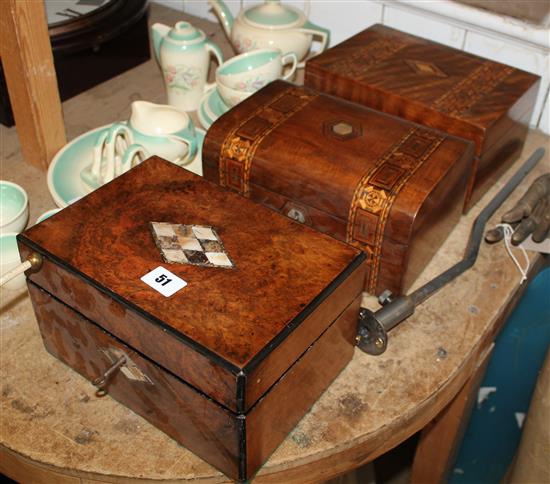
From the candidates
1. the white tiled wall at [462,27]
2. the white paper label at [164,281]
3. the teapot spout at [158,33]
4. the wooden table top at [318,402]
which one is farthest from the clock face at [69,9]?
the white paper label at [164,281]

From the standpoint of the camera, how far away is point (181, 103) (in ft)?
4.39

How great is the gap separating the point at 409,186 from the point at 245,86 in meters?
0.42

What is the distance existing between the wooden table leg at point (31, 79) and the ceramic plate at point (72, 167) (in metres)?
0.04

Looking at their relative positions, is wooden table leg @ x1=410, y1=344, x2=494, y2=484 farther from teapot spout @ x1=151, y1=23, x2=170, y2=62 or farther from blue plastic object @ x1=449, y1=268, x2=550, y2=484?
teapot spout @ x1=151, y1=23, x2=170, y2=62

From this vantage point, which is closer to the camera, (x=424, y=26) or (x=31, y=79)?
(x=31, y=79)

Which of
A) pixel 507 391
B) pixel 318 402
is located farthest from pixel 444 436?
pixel 318 402

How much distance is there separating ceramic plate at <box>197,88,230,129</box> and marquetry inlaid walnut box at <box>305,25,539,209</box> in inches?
7.6

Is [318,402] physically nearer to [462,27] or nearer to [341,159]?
[341,159]

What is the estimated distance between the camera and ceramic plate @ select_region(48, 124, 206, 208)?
1083 millimetres

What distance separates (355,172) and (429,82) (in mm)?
284

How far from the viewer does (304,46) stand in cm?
138

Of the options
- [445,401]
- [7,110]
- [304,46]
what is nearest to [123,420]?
[445,401]

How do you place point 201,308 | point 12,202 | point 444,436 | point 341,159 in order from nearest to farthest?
point 201,308 < point 341,159 < point 12,202 < point 444,436

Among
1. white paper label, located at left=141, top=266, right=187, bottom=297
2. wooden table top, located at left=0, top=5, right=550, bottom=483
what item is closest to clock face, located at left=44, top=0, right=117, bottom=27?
wooden table top, located at left=0, top=5, right=550, bottom=483
